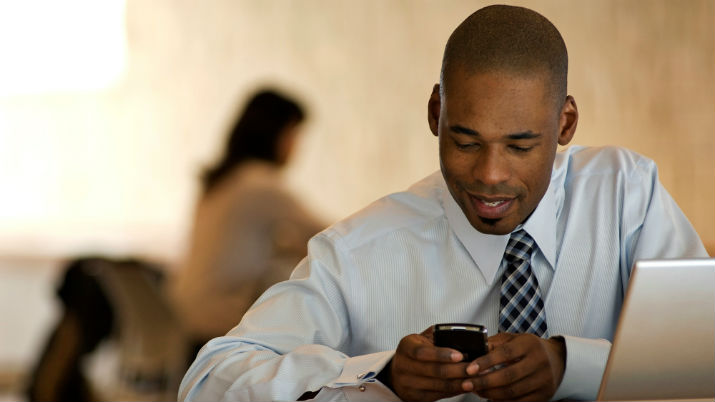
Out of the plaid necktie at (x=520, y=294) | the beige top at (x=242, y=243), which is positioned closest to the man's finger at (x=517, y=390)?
the plaid necktie at (x=520, y=294)

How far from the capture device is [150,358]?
389 cm

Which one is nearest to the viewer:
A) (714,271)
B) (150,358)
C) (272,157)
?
(714,271)

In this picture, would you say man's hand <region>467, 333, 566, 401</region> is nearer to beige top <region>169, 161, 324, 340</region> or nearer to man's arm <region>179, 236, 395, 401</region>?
man's arm <region>179, 236, 395, 401</region>

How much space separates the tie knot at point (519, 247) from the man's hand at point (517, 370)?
33 centimetres

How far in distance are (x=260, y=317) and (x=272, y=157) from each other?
86.6 inches

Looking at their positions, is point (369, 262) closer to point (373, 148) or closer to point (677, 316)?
point (677, 316)

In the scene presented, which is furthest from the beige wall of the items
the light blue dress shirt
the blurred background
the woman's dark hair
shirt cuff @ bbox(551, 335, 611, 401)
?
shirt cuff @ bbox(551, 335, 611, 401)

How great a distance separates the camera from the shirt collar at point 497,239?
4.64 ft

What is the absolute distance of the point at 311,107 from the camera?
4.79 metres

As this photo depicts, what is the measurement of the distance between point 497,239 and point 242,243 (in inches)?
85.0

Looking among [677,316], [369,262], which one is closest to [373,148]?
[369,262]

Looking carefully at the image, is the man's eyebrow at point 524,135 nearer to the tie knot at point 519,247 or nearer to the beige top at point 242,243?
the tie knot at point 519,247

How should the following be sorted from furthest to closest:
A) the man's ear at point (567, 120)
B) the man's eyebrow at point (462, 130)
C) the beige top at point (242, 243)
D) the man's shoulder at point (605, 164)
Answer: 1. the beige top at point (242, 243)
2. the man's shoulder at point (605, 164)
3. the man's ear at point (567, 120)
4. the man's eyebrow at point (462, 130)

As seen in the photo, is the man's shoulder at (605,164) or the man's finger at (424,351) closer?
the man's finger at (424,351)
